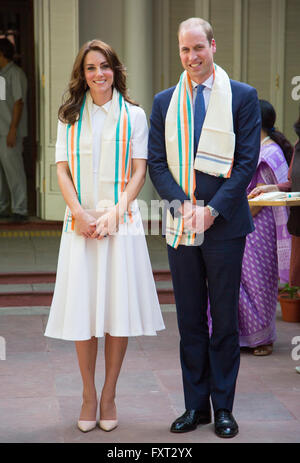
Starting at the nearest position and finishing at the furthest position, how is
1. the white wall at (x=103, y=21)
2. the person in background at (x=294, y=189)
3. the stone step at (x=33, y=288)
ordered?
1. the person in background at (x=294, y=189)
2. the stone step at (x=33, y=288)
3. the white wall at (x=103, y=21)

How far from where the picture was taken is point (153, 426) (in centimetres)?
406

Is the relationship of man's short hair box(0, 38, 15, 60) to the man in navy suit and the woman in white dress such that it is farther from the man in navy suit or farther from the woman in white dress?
the man in navy suit

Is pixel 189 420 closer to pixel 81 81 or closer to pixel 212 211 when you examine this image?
pixel 212 211

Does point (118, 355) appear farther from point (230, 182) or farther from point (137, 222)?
point (230, 182)

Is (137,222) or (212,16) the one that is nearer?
(137,222)

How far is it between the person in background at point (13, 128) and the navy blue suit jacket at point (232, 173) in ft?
19.2

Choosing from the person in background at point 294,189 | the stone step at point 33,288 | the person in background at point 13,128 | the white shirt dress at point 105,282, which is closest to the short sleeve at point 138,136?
the white shirt dress at point 105,282

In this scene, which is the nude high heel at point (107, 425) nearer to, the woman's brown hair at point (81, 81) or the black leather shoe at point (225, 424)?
the black leather shoe at point (225, 424)

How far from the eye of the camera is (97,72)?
3867 millimetres

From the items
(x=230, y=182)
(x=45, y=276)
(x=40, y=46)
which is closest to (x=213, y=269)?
(x=230, y=182)

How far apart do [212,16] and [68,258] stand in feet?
20.5

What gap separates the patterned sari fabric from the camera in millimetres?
5406

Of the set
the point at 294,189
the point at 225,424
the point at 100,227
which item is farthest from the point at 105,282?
the point at 294,189

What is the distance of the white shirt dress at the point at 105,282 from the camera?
385 cm
